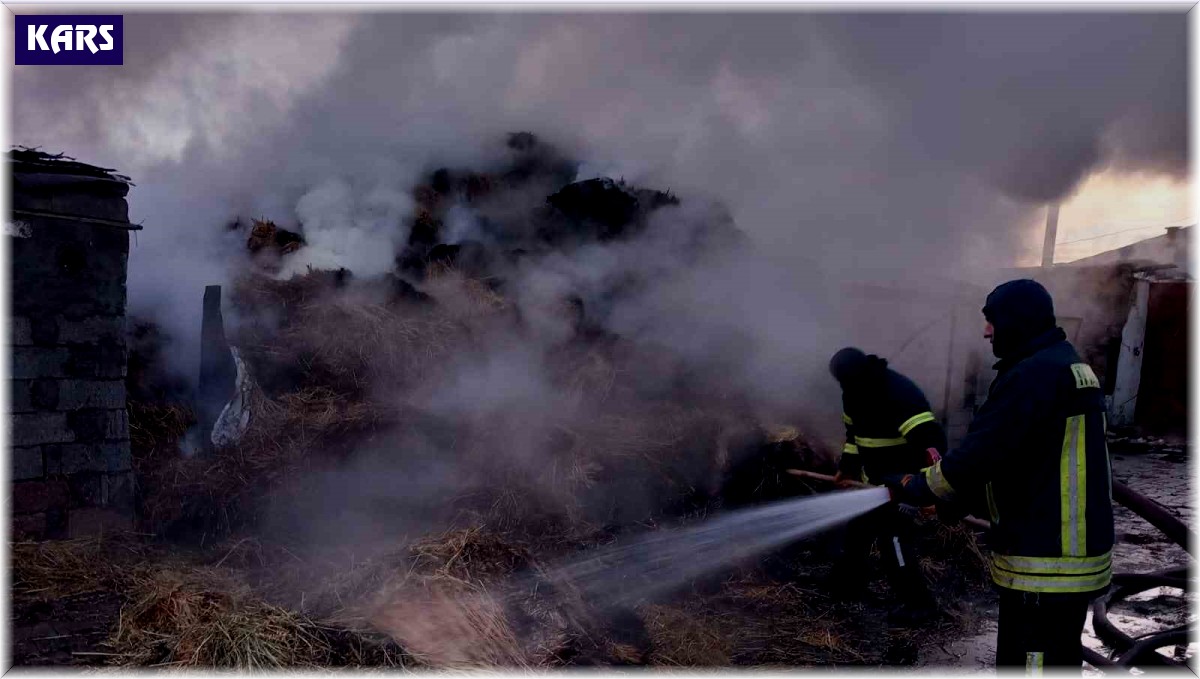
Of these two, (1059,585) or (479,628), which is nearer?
(1059,585)

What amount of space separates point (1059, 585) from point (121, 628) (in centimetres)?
424

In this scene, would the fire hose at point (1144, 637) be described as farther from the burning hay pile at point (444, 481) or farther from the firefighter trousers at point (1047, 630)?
the burning hay pile at point (444, 481)

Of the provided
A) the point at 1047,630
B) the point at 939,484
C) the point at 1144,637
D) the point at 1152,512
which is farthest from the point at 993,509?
the point at 1144,637

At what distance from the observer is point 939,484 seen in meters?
3.06

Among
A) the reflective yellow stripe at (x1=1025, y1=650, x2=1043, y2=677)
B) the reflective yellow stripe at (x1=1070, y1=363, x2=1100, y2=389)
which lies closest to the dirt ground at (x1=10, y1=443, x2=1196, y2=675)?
the reflective yellow stripe at (x1=1025, y1=650, x2=1043, y2=677)

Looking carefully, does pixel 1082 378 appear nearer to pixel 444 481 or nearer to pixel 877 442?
pixel 877 442

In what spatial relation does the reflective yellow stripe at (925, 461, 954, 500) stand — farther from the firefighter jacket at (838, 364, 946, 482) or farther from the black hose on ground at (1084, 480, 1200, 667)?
the firefighter jacket at (838, 364, 946, 482)

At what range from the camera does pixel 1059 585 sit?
9.43 ft

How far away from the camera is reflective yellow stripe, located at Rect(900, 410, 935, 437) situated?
502 cm

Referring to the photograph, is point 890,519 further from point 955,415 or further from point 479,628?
point 955,415

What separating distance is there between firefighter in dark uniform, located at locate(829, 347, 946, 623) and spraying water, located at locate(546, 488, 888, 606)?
0.26 metres

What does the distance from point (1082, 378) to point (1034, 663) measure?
1077 mm

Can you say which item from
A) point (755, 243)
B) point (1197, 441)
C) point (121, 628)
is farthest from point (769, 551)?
point (1197, 441)

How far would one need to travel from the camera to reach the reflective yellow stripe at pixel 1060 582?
287 centimetres
